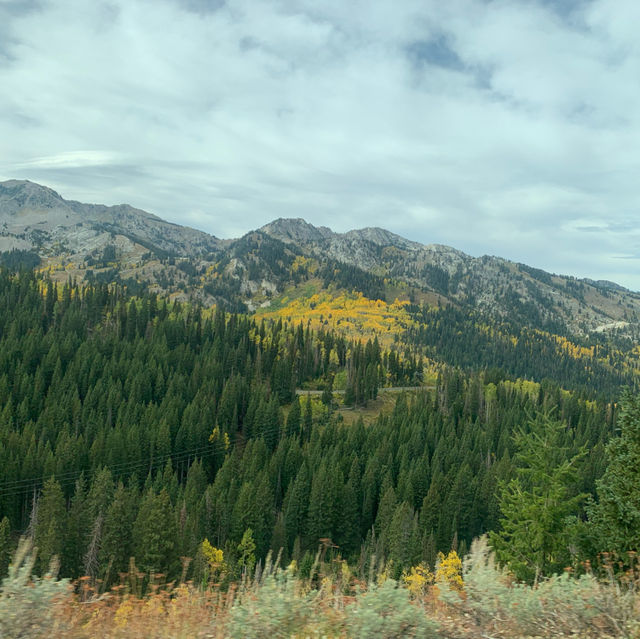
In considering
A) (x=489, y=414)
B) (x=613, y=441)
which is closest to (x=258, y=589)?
(x=613, y=441)

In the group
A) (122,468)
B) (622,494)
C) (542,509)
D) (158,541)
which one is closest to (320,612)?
(622,494)

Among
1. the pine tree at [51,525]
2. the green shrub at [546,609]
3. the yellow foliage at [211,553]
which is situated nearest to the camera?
the green shrub at [546,609]

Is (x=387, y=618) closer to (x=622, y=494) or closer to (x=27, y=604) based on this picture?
(x=27, y=604)

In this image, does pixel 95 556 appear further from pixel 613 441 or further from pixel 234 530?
pixel 613 441

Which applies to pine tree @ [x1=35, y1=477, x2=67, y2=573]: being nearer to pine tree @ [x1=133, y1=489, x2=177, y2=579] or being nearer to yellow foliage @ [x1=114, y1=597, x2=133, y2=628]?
pine tree @ [x1=133, y1=489, x2=177, y2=579]

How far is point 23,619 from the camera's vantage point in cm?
672

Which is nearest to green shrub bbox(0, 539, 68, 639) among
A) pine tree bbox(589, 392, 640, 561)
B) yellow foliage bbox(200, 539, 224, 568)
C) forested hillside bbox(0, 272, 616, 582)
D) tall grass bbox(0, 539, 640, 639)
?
tall grass bbox(0, 539, 640, 639)

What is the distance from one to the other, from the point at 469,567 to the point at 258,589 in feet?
16.2

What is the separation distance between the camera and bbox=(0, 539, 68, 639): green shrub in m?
6.57

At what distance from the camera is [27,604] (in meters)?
6.96

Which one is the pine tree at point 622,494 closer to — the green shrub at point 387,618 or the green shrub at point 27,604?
the green shrub at point 387,618

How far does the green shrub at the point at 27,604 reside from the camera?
6.57 m

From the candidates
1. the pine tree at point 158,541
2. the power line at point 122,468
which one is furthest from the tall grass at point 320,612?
the power line at point 122,468

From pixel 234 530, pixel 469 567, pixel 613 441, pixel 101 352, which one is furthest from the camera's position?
pixel 101 352
